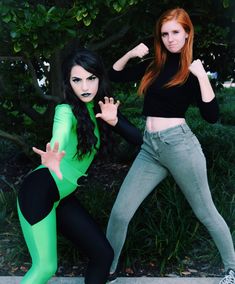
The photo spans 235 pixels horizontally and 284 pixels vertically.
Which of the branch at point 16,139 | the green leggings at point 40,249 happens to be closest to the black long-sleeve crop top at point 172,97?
the green leggings at point 40,249

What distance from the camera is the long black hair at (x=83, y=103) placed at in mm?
2672

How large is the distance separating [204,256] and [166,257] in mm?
296

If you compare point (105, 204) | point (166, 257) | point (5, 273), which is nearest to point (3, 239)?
point (5, 273)

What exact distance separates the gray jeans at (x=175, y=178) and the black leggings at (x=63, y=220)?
321mm

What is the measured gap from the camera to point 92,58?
274 cm

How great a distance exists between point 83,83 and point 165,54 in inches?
22.1

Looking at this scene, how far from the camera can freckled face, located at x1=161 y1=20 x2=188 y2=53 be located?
9.27 ft

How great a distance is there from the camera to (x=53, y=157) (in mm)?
2443

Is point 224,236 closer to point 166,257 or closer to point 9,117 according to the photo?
point 166,257

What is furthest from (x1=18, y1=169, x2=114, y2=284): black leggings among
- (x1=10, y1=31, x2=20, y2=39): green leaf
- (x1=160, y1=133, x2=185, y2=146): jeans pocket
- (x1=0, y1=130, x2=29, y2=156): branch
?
(x1=0, y1=130, x2=29, y2=156): branch

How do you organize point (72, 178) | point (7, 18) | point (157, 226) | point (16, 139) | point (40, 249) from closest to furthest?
point (40, 249)
point (72, 178)
point (7, 18)
point (157, 226)
point (16, 139)

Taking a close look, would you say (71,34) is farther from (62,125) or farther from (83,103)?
(62,125)

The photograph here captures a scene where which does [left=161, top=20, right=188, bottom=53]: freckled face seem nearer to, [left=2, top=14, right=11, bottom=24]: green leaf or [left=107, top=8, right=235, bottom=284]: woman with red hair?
[left=107, top=8, right=235, bottom=284]: woman with red hair

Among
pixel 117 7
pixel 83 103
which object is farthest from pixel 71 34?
pixel 83 103
